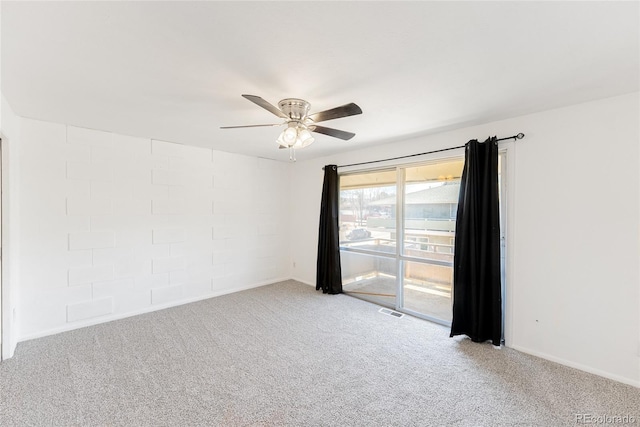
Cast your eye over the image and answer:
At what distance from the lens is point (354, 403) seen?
1932mm

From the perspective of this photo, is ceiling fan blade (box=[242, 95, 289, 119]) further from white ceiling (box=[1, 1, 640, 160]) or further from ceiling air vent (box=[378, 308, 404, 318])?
ceiling air vent (box=[378, 308, 404, 318])

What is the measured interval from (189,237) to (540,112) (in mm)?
4506

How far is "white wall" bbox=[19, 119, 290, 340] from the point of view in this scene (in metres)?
2.88

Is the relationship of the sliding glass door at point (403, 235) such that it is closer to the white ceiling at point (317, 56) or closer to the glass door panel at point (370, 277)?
the glass door panel at point (370, 277)

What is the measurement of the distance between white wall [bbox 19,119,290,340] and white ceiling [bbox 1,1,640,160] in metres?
0.65

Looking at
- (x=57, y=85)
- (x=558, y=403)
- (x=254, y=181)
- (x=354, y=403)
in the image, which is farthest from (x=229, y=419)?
(x=254, y=181)

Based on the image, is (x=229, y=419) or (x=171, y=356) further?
(x=171, y=356)

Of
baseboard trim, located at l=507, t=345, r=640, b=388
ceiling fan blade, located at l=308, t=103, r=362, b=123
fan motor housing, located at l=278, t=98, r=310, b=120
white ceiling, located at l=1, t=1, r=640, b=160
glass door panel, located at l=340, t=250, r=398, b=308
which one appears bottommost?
baseboard trim, located at l=507, t=345, r=640, b=388

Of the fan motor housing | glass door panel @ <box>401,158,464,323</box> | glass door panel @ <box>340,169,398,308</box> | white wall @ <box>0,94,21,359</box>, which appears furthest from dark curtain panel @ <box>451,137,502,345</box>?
white wall @ <box>0,94,21,359</box>

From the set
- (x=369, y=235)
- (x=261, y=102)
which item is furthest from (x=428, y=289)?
(x=261, y=102)

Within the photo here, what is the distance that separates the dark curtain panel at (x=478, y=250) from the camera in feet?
8.84

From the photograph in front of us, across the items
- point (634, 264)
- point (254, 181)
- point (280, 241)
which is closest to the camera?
point (634, 264)

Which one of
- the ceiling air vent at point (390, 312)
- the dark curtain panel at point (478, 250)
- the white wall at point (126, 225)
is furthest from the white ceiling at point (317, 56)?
the ceiling air vent at point (390, 312)

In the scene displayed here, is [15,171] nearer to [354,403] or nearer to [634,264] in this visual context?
[354,403]
